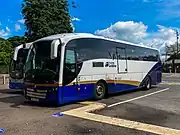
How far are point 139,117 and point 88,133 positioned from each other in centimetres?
245

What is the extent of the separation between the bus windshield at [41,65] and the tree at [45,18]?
90.0 ft

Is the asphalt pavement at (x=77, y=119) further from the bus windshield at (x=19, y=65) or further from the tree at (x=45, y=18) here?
the tree at (x=45, y=18)

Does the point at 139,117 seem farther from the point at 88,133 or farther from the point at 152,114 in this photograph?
the point at 88,133

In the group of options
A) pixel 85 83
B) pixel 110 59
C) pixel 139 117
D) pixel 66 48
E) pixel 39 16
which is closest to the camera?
pixel 139 117

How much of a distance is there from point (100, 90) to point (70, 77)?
7.76 feet

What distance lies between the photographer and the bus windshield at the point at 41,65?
10.3 meters

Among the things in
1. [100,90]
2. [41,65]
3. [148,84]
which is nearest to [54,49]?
[41,65]

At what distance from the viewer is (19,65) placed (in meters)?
15.9

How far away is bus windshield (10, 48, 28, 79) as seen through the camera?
615 inches

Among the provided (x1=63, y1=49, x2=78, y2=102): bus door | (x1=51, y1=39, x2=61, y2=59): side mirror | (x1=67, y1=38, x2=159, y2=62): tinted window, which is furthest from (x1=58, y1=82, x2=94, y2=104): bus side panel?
(x1=51, y1=39, x2=61, y2=59): side mirror

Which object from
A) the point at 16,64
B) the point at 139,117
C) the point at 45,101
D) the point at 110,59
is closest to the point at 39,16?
the point at 16,64

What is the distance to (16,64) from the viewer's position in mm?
15984

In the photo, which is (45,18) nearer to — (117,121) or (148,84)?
(148,84)

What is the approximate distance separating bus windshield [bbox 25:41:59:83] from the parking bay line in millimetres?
1640
